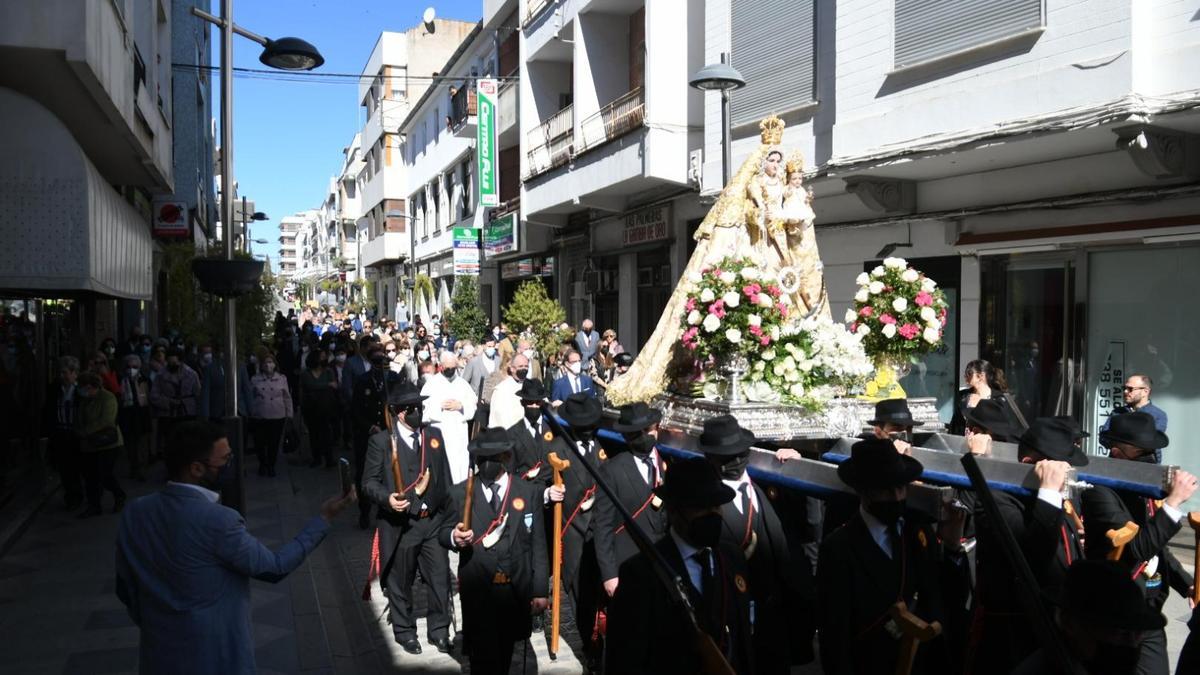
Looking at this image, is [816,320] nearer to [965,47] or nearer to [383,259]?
[965,47]

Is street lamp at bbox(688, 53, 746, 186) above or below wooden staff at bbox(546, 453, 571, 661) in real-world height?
above

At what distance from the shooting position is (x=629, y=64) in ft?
64.1

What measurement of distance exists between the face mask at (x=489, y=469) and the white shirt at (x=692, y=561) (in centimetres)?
214

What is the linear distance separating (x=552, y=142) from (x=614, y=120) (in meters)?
3.71

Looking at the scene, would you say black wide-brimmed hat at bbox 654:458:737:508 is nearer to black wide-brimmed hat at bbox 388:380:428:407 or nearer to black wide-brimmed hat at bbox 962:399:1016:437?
black wide-brimmed hat at bbox 962:399:1016:437

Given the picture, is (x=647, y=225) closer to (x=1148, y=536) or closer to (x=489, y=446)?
(x=489, y=446)

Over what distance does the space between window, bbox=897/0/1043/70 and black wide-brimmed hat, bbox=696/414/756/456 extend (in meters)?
7.09

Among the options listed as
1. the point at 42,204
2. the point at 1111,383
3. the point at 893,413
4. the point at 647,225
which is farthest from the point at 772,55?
the point at 42,204

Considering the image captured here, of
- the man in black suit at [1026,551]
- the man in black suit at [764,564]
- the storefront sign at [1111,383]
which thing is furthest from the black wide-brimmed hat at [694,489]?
the storefront sign at [1111,383]

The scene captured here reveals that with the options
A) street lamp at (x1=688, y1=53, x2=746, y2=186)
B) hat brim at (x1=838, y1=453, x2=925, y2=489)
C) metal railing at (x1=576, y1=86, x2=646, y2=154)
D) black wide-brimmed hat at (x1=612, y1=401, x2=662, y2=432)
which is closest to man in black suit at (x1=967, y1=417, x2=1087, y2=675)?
hat brim at (x1=838, y1=453, x2=925, y2=489)

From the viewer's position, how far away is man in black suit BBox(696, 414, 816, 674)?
4.17m

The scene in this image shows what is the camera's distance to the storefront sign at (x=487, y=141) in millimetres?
26234

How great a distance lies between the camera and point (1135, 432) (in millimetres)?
5020

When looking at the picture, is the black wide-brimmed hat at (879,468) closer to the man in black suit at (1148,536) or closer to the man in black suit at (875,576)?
the man in black suit at (875,576)
